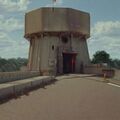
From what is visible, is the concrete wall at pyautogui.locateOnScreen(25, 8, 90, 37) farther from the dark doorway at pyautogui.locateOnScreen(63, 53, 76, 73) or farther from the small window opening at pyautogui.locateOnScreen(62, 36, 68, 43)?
the dark doorway at pyautogui.locateOnScreen(63, 53, 76, 73)

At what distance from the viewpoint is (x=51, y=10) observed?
195 feet

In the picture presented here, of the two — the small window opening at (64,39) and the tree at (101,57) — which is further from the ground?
the small window opening at (64,39)

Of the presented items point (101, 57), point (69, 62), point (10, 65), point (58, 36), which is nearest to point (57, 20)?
point (58, 36)

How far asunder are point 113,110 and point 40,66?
46.2 m

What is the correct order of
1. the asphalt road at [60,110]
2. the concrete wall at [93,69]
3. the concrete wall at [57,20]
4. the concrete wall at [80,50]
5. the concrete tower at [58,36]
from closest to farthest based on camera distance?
the asphalt road at [60,110]
the concrete wall at [93,69]
the concrete wall at [57,20]
the concrete tower at [58,36]
the concrete wall at [80,50]

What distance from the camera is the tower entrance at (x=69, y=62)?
61094 mm

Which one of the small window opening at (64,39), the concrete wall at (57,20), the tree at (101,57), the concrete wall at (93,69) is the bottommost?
the concrete wall at (93,69)

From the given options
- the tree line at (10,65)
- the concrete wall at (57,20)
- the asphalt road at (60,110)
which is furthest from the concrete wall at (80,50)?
the asphalt road at (60,110)

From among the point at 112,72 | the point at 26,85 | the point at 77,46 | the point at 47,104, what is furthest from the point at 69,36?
the point at 47,104

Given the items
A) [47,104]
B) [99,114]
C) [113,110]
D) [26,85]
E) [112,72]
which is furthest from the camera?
[112,72]

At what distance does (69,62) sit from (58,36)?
476cm

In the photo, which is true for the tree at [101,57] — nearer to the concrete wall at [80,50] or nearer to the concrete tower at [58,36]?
the concrete wall at [80,50]

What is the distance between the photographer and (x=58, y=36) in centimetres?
6050

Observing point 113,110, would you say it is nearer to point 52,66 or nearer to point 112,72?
point 112,72
